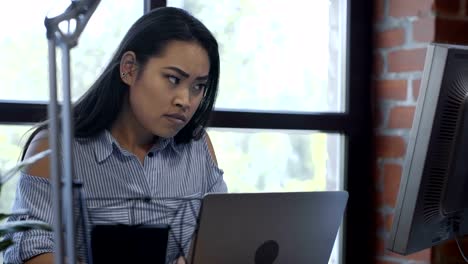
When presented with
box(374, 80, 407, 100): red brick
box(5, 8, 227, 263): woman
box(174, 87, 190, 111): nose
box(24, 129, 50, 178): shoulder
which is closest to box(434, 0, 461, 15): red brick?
box(374, 80, 407, 100): red brick

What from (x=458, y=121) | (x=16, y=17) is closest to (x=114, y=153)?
(x=16, y=17)

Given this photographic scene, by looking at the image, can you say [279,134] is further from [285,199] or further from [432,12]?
[285,199]

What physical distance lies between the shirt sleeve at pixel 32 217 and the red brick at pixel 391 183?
114cm

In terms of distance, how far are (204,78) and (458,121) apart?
0.63 meters

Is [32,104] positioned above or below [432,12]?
below

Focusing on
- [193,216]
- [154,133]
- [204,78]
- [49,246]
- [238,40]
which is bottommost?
[49,246]

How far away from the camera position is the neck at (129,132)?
1.72 metres

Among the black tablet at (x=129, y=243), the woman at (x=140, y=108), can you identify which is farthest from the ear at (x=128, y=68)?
the black tablet at (x=129, y=243)

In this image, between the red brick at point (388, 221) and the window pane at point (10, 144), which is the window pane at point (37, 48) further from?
the red brick at point (388, 221)

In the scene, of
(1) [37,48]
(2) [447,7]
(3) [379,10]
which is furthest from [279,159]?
(1) [37,48]

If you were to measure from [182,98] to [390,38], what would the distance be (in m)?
0.91

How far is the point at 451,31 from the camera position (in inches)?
84.4

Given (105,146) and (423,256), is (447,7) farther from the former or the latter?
(105,146)

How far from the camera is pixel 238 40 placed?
7.04 feet
